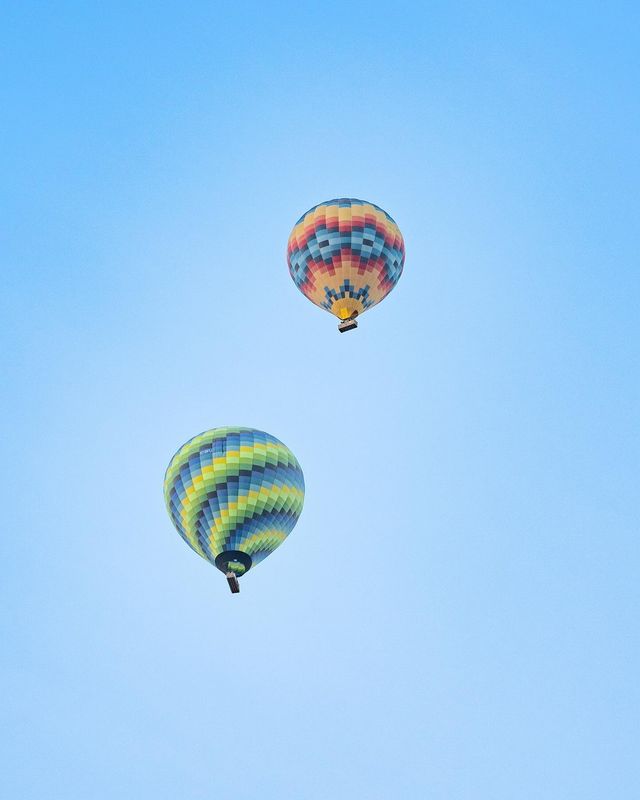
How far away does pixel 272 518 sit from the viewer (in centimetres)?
3450

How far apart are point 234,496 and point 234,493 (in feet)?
0.39

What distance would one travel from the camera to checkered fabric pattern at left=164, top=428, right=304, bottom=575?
33.8 meters

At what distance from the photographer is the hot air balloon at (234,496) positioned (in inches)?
1325

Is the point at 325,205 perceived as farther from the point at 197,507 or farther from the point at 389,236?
the point at 197,507

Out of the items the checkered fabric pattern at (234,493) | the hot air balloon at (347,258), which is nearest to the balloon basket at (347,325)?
the hot air balloon at (347,258)

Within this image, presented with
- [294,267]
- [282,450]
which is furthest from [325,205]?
[282,450]

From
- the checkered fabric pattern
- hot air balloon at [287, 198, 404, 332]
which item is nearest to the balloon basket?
hot air balloon at [287, 198, 404, 332]

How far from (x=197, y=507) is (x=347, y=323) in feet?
34.2

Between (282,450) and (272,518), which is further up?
(282,450)

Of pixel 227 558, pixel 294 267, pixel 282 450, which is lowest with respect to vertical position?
pixel 227 558

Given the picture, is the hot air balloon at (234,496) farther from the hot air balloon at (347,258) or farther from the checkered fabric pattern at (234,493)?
the hot air balloon at (347,258)

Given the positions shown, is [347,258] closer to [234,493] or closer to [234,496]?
[234,493]

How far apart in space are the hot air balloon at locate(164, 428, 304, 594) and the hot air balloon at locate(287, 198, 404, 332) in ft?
23.3

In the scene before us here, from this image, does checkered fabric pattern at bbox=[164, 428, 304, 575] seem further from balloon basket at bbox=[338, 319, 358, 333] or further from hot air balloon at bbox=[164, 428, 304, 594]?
balloon basket at bbox=[338, 319, 358, 333]
